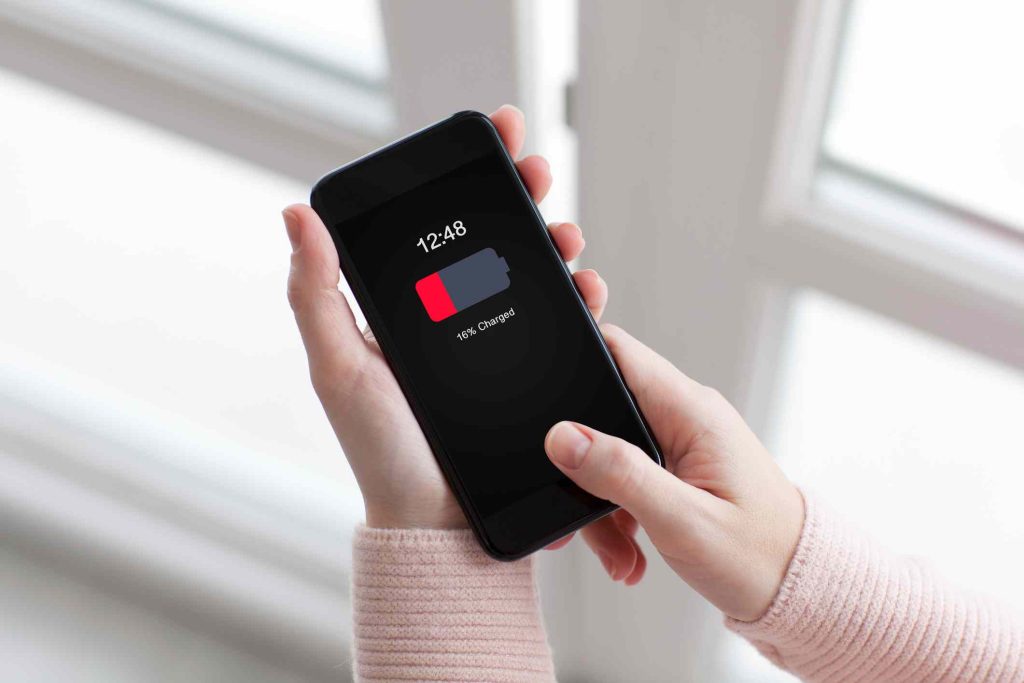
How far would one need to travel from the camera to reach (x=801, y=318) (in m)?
0.65

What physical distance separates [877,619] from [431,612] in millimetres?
220

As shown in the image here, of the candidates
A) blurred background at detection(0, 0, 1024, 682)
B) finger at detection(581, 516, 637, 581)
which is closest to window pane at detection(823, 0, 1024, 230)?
blurred background at detection(0, 0, 1024, 682)

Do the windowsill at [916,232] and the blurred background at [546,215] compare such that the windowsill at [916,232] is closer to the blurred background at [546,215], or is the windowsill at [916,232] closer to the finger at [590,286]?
the blurred background at [546,215]

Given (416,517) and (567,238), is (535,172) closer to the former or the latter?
(567,238)

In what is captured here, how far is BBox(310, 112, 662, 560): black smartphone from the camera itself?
517mm

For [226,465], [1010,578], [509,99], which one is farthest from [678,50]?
[226,465]

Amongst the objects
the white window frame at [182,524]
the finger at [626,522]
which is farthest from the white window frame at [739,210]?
the white window frame at [182,524]

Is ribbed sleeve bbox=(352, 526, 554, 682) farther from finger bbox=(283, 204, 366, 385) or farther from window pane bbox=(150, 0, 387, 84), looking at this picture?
window pane bbox=(150, 0, 387, 84)

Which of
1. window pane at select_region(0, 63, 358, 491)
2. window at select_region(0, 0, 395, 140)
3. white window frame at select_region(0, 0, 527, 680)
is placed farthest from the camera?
white window frame at select_region(0, 0, 527, 680)

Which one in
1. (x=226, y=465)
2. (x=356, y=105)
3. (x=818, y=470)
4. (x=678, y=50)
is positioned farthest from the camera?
(x=226, y=465)

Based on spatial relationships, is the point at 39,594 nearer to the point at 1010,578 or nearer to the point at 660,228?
the point at 660,228

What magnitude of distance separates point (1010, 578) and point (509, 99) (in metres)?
0.52

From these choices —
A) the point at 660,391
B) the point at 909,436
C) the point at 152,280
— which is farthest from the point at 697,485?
the point at 152,280

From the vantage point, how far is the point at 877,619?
0.52m
